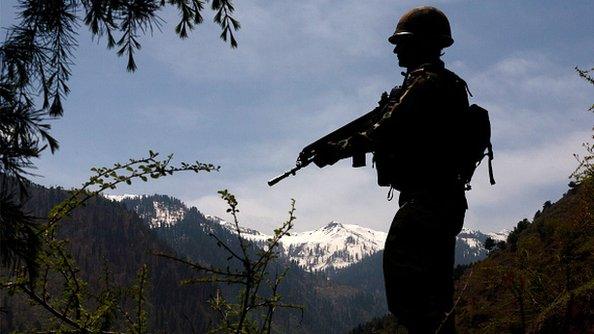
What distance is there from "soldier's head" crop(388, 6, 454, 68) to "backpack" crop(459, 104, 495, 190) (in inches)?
22.4

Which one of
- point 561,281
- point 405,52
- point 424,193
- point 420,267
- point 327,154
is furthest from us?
point 561,281

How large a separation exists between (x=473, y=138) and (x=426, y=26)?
0.98 m

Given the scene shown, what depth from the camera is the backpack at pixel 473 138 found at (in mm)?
3955

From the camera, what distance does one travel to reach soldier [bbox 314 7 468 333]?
352cm

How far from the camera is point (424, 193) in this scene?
371cm

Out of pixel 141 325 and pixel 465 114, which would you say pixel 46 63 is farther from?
pixel 465 114

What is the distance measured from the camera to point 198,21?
16.6ft

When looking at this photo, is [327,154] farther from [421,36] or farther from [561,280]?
[561,280]

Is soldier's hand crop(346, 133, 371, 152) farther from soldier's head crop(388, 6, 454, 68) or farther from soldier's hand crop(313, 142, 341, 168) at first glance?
soldier's head crop(388, 6, 454, 68)

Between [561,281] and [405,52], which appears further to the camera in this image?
[561,281]

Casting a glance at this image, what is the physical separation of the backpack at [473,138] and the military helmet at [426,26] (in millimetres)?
626

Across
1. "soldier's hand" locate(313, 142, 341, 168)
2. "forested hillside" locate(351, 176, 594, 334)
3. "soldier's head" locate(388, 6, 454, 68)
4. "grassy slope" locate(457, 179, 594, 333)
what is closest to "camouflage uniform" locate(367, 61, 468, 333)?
"soldier's head" locate(388, 6, 454, 68)

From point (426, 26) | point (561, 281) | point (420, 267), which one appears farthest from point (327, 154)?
point (561, 281)

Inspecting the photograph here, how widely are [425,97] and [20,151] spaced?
270cm
